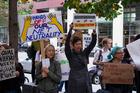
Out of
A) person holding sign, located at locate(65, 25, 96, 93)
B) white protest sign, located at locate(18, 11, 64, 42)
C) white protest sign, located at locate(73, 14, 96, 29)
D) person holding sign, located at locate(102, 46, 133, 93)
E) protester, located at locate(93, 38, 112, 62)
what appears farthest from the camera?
protester, located at locate(93, 38, 112, 62)

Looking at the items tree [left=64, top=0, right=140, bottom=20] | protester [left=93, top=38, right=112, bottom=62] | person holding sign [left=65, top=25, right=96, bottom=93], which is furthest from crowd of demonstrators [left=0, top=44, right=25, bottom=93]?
protester [left=93, top=38, right=112, bottom=62]

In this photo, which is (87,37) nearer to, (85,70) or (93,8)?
(93,8)

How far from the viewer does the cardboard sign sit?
7.04 m

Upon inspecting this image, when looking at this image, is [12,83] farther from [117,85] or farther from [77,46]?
[117,85]

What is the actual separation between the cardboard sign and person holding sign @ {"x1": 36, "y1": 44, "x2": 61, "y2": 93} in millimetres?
810

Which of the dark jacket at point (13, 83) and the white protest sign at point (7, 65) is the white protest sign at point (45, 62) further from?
the dark jacket at point (13, 83)

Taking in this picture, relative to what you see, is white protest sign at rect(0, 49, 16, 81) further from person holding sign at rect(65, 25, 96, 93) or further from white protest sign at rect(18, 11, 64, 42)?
person holding sign at rect(65, 25, 96, 93)

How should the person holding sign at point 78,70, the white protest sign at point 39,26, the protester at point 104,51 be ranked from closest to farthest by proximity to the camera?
1. the person holding sign at point 78,70
2. the white protest sign at point 39,26
3. the protester at point 104,51

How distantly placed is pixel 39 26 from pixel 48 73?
1269 mm

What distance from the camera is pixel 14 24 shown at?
9297mm

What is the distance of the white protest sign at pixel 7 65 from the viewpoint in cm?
706

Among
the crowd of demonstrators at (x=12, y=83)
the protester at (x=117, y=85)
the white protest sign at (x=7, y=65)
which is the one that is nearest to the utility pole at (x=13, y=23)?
the crowd of demonstrators at (x=12, y=83)

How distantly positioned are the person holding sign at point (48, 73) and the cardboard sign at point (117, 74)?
810 mm

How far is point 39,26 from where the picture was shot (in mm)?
7969
